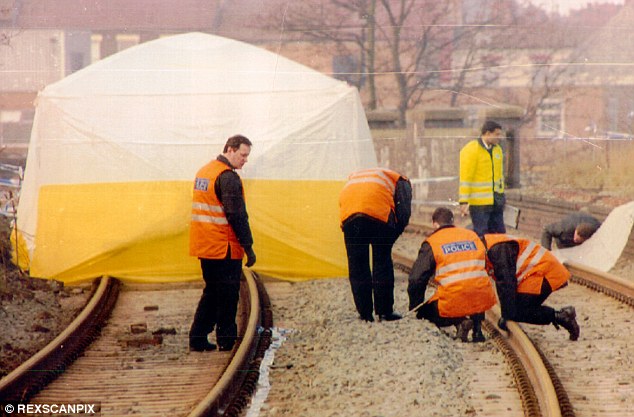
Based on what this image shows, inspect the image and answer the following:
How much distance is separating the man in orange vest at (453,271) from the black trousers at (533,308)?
33 cm

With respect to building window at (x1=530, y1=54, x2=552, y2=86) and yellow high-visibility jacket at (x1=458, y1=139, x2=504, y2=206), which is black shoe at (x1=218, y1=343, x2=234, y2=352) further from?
building window at (x1=530, y1=54, x2=552, y2=86)

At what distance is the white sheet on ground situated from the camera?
36.5ft

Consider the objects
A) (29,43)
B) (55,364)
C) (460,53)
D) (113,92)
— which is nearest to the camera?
(55,364)

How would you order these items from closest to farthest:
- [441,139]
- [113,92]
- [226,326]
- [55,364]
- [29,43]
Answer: [55,364] → [226,326] → [29,43] → [113,92] → [441,139]

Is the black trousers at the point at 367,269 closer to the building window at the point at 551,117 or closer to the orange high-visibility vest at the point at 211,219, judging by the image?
the orange high-visibility vest at the point at 211,219

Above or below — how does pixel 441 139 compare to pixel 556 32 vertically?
below

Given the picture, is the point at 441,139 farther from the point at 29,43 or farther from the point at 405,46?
the point at 29,43

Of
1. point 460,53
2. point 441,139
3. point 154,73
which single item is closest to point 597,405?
point 460,53

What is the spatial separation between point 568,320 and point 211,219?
2870mm

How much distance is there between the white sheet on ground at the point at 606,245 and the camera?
11125 millimetres

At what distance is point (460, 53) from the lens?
9.10m

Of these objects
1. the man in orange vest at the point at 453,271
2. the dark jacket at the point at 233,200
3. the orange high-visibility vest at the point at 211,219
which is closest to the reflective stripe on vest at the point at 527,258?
the man in orange vest at the point at 453,271

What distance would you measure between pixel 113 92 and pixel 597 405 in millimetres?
6145

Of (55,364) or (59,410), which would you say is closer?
(59,410)
